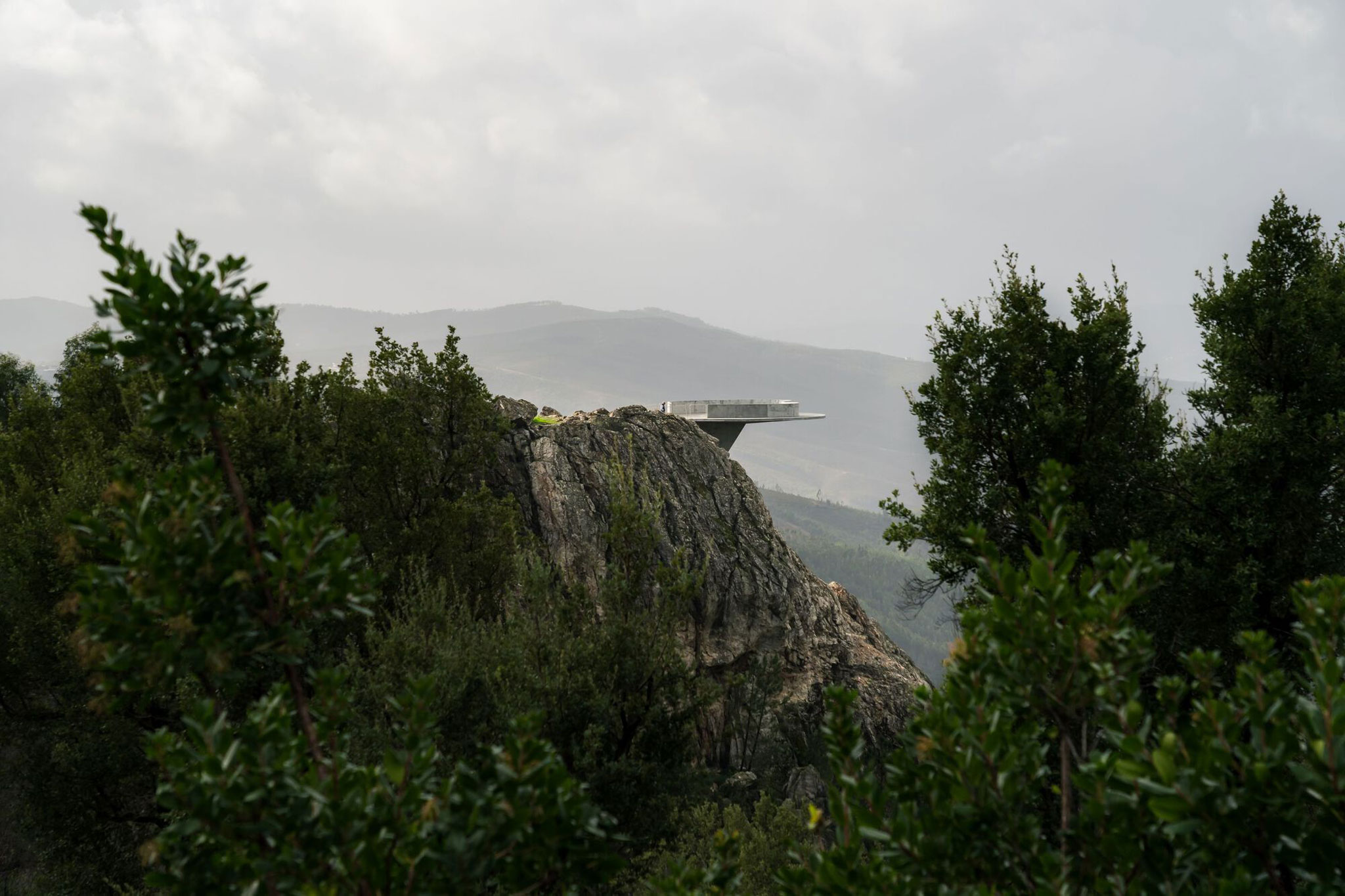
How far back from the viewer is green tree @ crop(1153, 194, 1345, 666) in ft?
52.7

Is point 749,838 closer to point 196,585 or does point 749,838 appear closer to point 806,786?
point 806,786

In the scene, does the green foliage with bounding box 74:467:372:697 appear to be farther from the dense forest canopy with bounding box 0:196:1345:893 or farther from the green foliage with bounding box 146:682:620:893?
the green foliage with bounding box 146:682:620:893

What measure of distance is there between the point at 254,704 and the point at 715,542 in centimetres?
3071

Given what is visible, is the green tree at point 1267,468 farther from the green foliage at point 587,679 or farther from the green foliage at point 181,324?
the green foliage at point 181,324

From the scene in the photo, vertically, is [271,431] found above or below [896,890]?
above

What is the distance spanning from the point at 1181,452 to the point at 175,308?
18.9 m

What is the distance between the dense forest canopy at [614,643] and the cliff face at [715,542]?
2377mm

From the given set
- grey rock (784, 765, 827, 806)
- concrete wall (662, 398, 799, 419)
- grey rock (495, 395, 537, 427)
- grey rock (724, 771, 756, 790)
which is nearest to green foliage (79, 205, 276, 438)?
grey rock (724, 771, 756, 790)

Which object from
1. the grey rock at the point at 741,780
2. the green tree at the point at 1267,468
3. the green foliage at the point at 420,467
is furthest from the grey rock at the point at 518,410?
the green tree at the point at 1267,468

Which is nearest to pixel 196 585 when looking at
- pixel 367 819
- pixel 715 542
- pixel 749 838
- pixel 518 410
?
pixel 367 819

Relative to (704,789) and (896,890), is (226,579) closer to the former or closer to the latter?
(896,890)

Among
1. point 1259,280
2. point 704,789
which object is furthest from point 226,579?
point 1259,280

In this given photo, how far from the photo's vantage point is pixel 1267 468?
16.5 m

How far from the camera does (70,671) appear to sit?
21.1 metres
